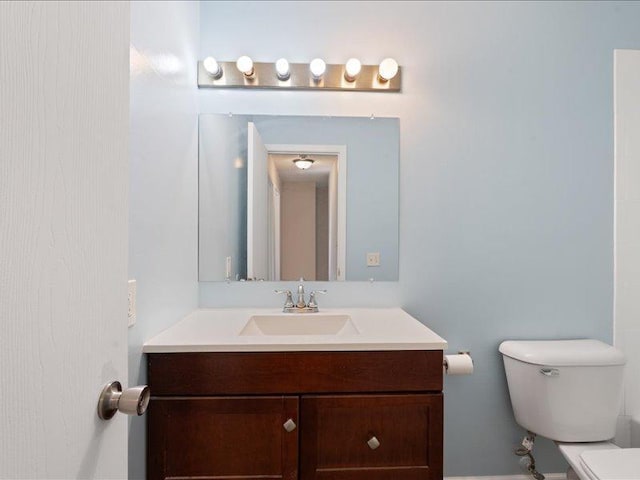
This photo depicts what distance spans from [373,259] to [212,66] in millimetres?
1108

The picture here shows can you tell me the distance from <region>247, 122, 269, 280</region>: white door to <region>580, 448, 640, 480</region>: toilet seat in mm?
1355

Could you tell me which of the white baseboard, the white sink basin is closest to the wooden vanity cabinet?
the white sink basin

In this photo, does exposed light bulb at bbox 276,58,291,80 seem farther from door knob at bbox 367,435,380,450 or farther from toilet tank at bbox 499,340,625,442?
toilet tank at bbox 499,340,625,442

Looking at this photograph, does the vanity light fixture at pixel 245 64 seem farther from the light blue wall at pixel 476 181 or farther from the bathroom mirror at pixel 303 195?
the bathroom mirror at pixel 303 195

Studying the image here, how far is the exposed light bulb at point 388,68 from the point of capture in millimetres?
1708

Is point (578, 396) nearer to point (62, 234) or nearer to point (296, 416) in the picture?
point (296, 416)

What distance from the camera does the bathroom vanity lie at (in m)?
1.17

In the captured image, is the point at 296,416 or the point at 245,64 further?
the point at 245,64

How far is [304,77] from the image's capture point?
1743 mm

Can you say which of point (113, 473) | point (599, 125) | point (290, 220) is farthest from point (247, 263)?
point (599, 125)

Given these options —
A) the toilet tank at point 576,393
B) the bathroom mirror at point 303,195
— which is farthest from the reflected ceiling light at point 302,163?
the toilet tank at point 576,393

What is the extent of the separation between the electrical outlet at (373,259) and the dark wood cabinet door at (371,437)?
670 millimetres

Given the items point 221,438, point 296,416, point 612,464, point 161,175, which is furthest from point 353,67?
point 612,464

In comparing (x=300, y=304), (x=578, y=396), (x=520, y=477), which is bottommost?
(x=520, y=477)
